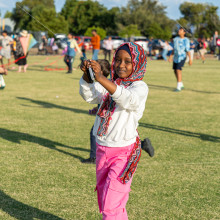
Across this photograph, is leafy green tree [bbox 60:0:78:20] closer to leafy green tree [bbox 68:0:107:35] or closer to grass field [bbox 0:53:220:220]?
leafy green tree [bbox 68:0:107:35]

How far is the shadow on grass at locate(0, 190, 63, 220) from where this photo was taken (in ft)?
12.9

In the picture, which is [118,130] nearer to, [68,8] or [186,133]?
[186,133]

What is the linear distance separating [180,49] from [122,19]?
79.3m

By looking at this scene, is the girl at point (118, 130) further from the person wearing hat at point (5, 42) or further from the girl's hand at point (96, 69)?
the person wearing hat at point (5, 42)

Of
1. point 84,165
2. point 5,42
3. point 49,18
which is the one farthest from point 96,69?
point 49,18

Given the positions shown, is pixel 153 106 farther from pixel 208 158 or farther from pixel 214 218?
pixel 214 218

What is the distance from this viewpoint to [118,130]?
306 cm

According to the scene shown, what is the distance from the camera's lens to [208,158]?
19.5ft

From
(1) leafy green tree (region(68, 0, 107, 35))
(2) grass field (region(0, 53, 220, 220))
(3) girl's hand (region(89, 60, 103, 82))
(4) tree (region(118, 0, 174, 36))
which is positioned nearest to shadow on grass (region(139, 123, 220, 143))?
(2) grass field (region(0, 53, 220, 220))

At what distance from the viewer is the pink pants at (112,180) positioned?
300 centimetres

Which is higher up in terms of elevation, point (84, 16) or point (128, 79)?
point (84, 16)

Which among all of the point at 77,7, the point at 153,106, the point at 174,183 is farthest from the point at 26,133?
the point at 77,7

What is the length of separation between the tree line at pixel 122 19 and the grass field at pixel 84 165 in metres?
45.2

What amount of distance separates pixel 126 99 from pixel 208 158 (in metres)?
3.62
